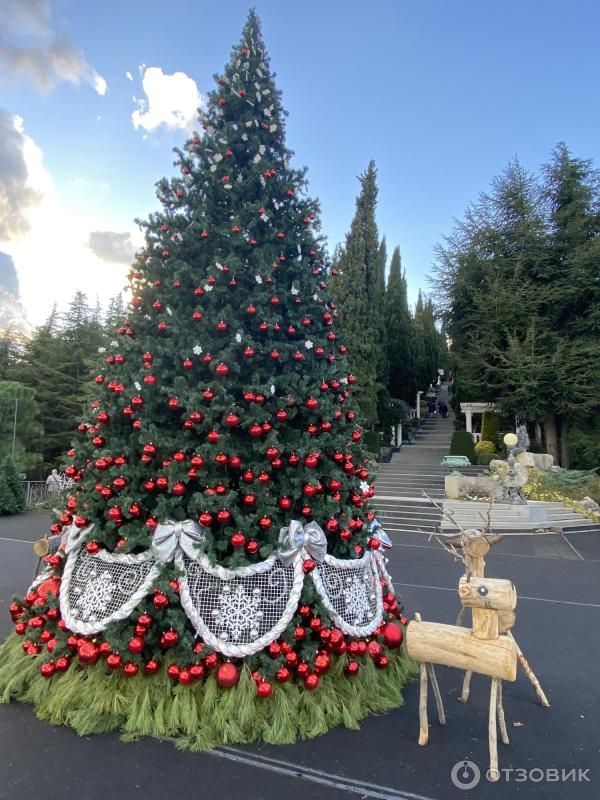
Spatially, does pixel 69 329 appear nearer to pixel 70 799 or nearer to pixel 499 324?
pixel 499 324

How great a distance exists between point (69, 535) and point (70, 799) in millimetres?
1662

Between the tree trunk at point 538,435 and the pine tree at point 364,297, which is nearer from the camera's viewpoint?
the tree trunk at point 538,435

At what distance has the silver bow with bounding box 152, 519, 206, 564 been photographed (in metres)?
3.15

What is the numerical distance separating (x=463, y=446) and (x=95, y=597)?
670 inches

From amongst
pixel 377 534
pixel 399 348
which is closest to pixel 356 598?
pixel 377 534

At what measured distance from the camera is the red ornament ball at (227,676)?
2941 millimetres

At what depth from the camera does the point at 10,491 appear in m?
13.1

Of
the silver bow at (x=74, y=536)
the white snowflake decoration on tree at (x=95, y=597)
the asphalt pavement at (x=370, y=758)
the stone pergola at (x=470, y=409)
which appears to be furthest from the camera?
the stone pergola at (x=470, y=409)

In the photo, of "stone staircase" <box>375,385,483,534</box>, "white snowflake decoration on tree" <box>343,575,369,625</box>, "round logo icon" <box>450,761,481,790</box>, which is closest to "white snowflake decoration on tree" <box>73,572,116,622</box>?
"white snowflake decoration on tree" <box>343,575,369,625</box>

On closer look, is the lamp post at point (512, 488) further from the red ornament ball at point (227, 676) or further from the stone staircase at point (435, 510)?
the red ornament ball at point (227, 676)

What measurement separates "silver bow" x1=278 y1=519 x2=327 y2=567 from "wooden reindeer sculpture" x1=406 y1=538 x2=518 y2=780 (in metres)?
0.75

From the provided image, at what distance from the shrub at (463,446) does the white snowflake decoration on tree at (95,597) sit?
1659 centimetres

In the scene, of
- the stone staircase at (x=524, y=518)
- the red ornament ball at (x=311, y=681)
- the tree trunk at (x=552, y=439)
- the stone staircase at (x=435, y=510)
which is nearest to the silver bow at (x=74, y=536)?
the red ornament ball at (x=311, y=681)

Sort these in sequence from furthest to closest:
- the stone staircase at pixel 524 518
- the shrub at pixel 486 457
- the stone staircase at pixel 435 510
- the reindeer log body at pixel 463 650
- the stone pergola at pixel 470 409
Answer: the stone pergola at pixel 470 409 < the shrub at pixel 486 457 < the stone staircase at pixel 435 510 < the stone staircase at pixel 524 518 < the reindeer log body at pixel 463 650
